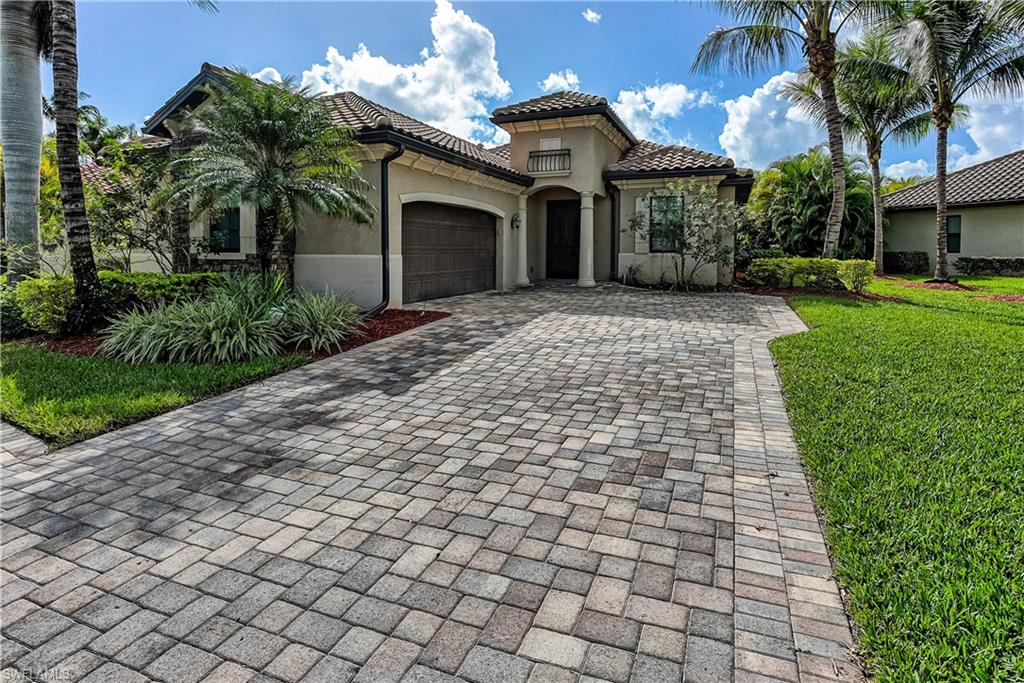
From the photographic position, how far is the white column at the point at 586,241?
1747 cm

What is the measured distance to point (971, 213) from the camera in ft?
78.0

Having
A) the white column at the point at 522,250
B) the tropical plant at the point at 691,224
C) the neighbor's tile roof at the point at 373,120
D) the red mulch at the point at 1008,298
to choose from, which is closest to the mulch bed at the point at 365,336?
the neighbor's tile roof at the point at 373,120

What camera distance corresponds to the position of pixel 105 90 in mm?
12492

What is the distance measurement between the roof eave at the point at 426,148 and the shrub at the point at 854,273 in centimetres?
928

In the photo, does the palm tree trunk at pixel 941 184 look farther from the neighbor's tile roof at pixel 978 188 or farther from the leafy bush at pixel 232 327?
the leafy bush at pixel 232 327

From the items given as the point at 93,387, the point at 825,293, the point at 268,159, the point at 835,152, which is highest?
the point at 835,152

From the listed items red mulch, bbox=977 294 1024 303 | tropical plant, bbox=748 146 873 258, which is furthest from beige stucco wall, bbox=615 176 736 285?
tropical plant, bbox=748 146 873 258

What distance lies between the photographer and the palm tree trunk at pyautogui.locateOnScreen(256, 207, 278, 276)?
33.0 ft

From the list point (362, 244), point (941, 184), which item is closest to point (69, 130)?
point (362, 244)

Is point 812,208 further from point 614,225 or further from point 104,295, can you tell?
point 104,295

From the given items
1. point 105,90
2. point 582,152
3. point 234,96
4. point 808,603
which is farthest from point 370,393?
point 582,152

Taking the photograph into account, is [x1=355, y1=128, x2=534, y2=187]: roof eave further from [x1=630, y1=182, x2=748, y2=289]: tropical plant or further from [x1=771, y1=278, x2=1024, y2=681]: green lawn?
[x1=771, y1=278, x2=1024, y2=681]: green lawn

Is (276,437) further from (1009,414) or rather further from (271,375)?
(1009,414)

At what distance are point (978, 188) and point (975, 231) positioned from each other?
1.98m
